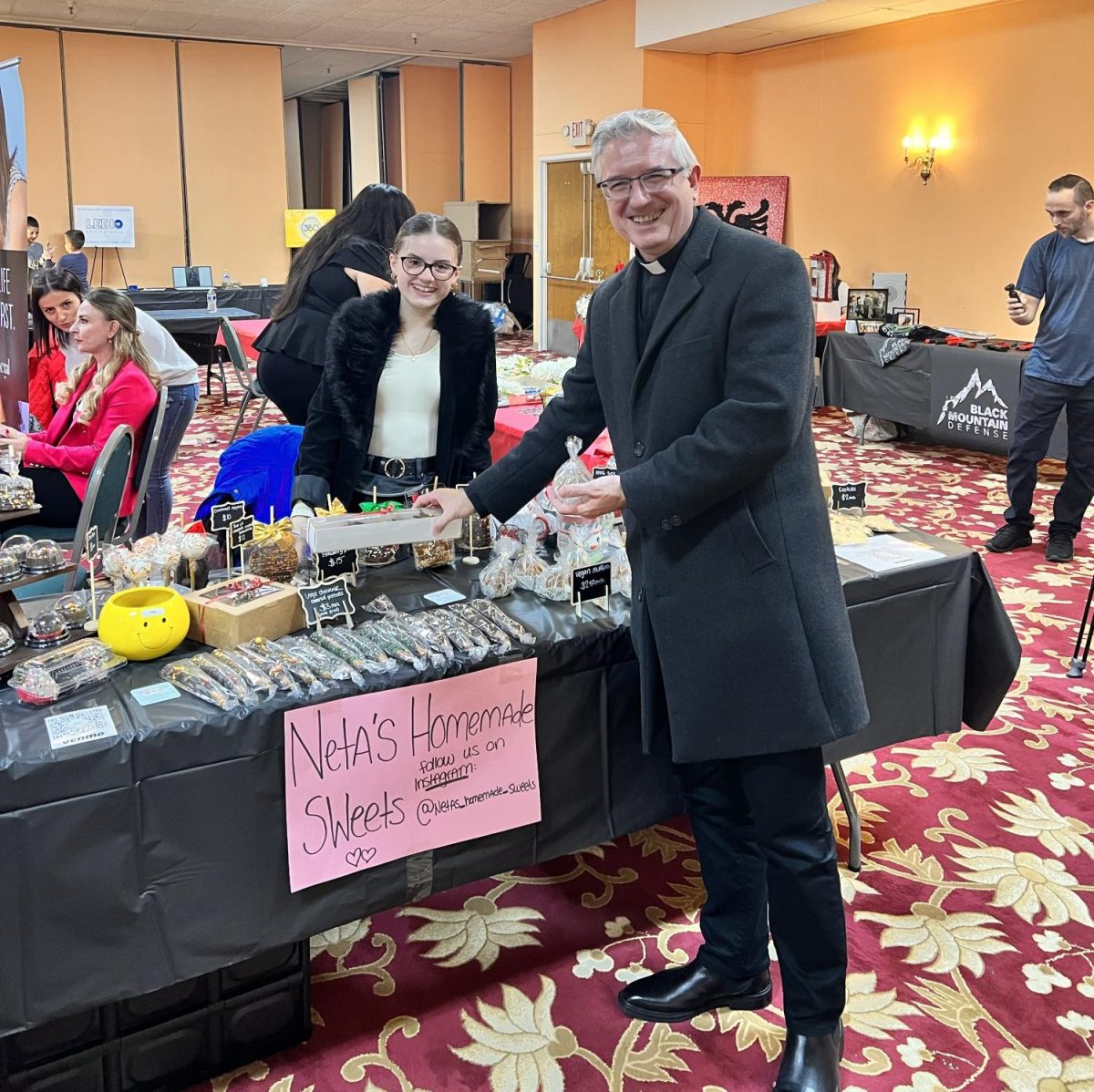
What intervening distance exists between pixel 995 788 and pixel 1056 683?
2.81 ft

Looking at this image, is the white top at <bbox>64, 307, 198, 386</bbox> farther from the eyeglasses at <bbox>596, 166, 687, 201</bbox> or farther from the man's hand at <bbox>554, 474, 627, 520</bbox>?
the eyeglasses at <bbox>596, 166, 687, 201</bbox>

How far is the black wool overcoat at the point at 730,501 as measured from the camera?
149 cm

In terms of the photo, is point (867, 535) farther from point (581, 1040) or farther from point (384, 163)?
point (384, 163)

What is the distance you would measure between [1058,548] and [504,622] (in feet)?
12.8

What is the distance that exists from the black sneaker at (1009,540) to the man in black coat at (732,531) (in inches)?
147

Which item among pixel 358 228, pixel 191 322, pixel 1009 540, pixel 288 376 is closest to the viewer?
pixel 358 228

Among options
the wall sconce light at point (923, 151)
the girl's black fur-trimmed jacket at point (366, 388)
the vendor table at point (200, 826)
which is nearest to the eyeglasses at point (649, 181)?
the vendor table at point (200, 826)

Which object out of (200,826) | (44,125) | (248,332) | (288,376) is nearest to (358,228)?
(288,376)

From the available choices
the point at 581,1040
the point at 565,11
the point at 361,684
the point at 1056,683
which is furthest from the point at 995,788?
the point at 565,11

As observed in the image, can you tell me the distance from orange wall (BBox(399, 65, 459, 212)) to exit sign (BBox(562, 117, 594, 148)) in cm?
423

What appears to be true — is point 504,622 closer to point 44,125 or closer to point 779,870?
point 779,870

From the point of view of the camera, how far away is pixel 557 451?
1.98 meters

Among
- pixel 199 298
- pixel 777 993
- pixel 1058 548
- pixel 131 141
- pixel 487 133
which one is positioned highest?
pixel 487 133

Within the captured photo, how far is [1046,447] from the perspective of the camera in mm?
5109
